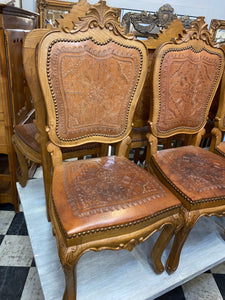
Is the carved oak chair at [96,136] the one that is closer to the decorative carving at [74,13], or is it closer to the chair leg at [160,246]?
the chair leg at [160,246]

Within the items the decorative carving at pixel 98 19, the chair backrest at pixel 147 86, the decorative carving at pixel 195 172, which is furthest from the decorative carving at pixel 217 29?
the decorative carving at pixel 98 19

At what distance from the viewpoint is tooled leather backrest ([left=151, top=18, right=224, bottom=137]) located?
1123 mm

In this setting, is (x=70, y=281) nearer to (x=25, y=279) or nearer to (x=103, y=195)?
(x=103, y=195)

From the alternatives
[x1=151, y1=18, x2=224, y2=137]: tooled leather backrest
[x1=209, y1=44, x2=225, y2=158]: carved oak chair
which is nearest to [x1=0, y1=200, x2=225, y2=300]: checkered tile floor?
[x1=209, y1=44, x2=225, y2=158]: carved oak chair

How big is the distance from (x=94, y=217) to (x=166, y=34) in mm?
1224

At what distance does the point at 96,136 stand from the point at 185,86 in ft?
1.83

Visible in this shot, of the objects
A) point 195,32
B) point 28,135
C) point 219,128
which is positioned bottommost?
point 28,135

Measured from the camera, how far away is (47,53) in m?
0.87

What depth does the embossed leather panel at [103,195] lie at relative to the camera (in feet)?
2.50

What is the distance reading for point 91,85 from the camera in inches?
40.3

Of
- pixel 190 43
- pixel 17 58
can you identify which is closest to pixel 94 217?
pixel 190 43

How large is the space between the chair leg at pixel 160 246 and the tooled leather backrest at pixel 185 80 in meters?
0.50

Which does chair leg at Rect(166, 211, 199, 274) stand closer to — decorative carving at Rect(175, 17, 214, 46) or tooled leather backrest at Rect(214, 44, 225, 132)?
tooled leather backrest at Rect(214, 44, 225, 132)

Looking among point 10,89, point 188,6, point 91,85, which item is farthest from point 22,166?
point 188,6
